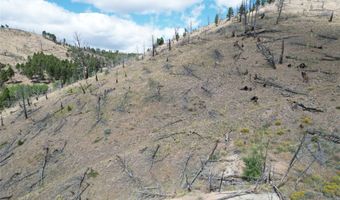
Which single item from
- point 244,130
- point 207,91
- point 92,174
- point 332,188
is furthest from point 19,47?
point 332,188

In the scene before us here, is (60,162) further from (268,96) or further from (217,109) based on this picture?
(268,96)

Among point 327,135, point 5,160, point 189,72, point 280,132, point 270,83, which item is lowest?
point 5,160

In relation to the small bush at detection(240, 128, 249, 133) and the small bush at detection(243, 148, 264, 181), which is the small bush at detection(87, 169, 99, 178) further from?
the small bush at detection(243, 148, 264, 181)

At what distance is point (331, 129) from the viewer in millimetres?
26547

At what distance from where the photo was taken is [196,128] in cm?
3203

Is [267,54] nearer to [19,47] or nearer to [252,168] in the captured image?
[252,168]

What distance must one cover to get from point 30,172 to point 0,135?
1797 centimetres

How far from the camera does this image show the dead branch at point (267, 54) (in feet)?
159

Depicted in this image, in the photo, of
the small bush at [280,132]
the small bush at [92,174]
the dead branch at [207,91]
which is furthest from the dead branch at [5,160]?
the small bush at [280,132]

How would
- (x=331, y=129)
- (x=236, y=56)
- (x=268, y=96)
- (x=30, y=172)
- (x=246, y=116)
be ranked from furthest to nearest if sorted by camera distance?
1. (x=236, y=56)
2. (x=268, y=96)
3. (x=30, y=172)
4. (x=246, y=116)
5. (x=331, y=129)

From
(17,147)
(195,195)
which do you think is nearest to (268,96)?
(195,195)

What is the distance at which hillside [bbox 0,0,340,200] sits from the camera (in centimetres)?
2170

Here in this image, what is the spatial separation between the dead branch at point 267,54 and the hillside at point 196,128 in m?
0.65

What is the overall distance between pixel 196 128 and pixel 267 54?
1064 inches
